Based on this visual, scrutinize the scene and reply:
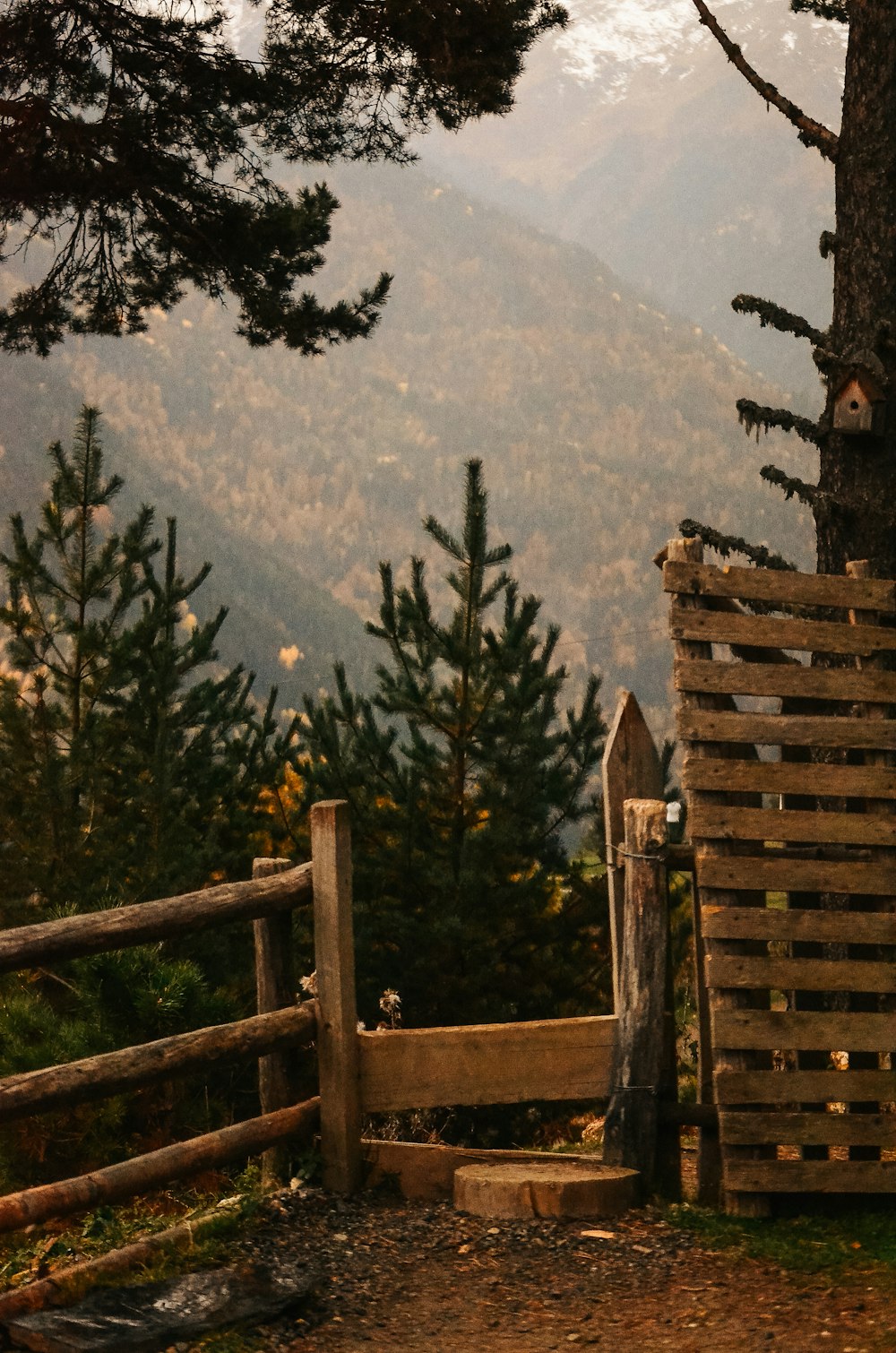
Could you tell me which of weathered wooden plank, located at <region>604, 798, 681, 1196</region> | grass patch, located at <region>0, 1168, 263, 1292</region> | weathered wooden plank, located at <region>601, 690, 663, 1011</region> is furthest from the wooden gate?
grass patch, located at <region>0, 1168, 263, 1292</region>

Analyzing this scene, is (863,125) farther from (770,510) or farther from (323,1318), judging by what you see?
(770,510)

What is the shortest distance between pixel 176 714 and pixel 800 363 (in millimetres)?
112103

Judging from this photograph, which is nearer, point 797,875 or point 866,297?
point 797,875

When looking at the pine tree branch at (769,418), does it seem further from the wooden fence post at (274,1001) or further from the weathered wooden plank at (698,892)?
the wooden fence post at (274,1001)

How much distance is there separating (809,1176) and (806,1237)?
0.24 m

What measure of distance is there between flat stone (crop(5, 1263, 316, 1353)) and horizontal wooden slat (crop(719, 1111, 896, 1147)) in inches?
61.2

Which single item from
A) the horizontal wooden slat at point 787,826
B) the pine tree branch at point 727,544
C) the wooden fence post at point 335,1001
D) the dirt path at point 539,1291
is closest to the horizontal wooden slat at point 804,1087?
the dirt path at point 539,1291

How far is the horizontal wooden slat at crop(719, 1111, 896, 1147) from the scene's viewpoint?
15.3 feet

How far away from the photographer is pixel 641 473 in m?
96.0

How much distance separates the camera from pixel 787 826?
16.0 ft

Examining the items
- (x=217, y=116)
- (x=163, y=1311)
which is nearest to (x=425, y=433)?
(x=217, y=116)

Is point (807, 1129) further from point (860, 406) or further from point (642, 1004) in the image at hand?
point (860, 406)

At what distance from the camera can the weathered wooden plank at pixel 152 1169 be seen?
3551 mm

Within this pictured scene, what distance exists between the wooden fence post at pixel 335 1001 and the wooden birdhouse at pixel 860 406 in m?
3.19
